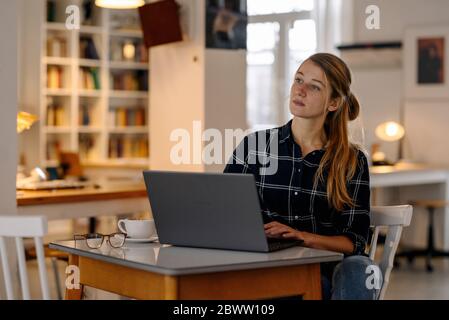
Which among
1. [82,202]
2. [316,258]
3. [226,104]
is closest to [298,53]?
[226,104]

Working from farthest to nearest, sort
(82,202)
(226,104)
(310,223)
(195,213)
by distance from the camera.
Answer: (226,104) < (82,202) < (310,223) < (195,213)

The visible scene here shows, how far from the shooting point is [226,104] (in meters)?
5.77

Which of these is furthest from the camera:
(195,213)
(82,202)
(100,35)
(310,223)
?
(100,35)

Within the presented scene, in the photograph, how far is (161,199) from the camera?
2664 mm

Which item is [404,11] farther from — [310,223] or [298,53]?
[310,223]

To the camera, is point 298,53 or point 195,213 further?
point 298,53

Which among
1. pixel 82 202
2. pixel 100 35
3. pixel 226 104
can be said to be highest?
pixel 100 35

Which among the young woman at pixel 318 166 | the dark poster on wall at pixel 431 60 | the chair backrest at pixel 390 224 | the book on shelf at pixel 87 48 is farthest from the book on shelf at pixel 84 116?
the chair backrest at pixel 390 224

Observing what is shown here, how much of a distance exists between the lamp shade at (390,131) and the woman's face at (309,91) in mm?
5249

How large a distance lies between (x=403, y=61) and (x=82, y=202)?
4753mm

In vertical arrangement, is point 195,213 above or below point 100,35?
below

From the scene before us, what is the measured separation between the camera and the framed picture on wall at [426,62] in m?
8.66

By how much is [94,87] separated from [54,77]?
522 mm

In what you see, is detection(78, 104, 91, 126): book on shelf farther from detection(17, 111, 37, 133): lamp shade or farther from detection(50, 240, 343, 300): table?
detection(50, 240, 343, 300): table
